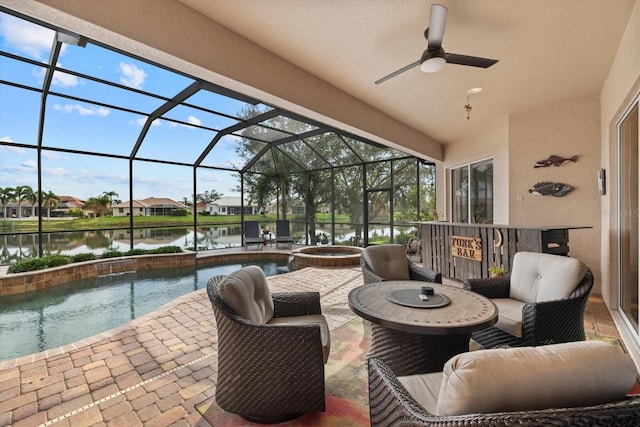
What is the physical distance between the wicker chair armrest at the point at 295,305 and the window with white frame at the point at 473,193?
4721mm

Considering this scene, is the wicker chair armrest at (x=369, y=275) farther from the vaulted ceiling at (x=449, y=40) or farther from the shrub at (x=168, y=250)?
the shrub at (x=168, y=250)

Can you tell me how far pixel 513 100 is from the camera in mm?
4707

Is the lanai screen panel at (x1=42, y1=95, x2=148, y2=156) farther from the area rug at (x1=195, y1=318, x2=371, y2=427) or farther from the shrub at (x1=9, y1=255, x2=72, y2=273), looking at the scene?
the area rug at (x1=195, y1=318, x2=371, y2=427)

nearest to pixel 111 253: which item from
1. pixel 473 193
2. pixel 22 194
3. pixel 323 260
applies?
pixel 22 194

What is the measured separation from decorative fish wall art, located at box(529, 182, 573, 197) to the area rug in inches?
174

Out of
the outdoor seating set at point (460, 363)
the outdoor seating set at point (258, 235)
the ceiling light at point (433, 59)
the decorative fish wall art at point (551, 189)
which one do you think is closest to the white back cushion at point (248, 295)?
the outdoor seating set at point (460, 363)

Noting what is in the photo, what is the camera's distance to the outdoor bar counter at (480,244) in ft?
13.1

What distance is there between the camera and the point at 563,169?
4.96m

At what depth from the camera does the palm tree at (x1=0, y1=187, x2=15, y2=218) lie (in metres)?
6.30

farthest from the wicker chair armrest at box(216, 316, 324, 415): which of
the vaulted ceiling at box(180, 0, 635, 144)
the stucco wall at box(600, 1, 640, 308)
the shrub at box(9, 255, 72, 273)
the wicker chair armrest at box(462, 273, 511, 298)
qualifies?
the shrub at box(9, 255, 72, 273)

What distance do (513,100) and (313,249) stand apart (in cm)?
642

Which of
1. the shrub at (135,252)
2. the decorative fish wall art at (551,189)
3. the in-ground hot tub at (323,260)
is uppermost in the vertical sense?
the decorative fish wall art at (551,189)

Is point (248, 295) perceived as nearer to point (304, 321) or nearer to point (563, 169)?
point (304, 321)

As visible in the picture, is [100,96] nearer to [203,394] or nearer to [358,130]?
[358,130]
